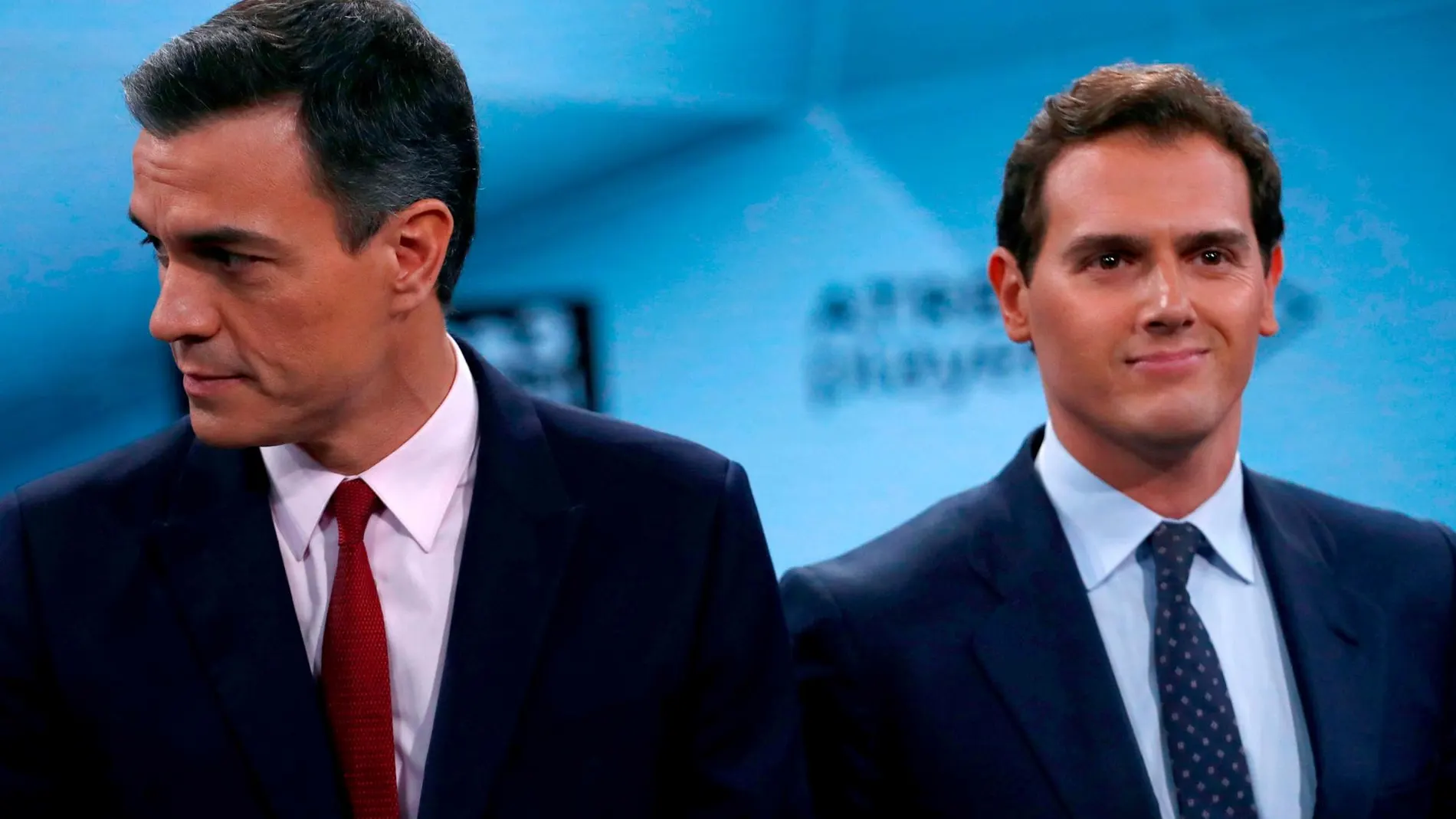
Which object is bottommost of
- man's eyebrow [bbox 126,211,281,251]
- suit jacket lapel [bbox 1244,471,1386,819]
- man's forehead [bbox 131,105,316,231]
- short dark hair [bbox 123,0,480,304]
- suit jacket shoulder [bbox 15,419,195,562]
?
suit jacket lapel [bbox 1244,471,1386,819]

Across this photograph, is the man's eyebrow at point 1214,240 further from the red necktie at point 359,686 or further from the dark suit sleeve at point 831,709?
the red necktie at point 359,686

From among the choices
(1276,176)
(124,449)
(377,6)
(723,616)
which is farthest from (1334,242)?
(124,449)

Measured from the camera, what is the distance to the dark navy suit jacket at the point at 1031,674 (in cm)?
178

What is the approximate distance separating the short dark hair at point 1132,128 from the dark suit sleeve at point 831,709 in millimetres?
542

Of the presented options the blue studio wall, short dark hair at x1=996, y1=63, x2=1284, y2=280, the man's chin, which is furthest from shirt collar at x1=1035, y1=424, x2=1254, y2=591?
the blue studio wall

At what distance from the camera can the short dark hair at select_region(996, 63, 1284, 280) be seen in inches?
74.5

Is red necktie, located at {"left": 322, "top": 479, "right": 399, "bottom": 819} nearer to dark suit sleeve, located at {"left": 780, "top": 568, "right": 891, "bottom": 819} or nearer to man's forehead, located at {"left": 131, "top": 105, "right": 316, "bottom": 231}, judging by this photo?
man's forehead, located at {"left": 131, "top": 105, "right": 316, "bottom": 231}

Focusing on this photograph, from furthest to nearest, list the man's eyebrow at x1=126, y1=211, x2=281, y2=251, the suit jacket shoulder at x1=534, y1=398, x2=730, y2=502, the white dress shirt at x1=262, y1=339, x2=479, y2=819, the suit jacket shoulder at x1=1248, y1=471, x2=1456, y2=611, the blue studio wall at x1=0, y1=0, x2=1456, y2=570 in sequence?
the blue studio wall at x1=0, y1=0, x2=1456, y2=570 → the suit jacket shoulder at x1=1248, y1=471, x2=1456, y2=611 → the suit jacket shoulder at x1=534, y1=398, x2=730, y2=502 → the white dress shirt at x1=262, y1=339, x2=479, y2=819 → the man's eyebrow at x1=126, y1=211, x2=281, y2=251

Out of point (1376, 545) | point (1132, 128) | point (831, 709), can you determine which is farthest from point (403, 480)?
point (1376, 545)

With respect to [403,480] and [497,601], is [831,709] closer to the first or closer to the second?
[497,601]

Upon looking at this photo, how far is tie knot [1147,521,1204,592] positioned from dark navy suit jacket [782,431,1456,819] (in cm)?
11

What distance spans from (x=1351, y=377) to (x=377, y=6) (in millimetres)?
2495

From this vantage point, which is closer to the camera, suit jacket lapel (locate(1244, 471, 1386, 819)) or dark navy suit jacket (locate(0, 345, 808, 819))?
dark navy suit jacket (locate(0, 345, 808, 819))

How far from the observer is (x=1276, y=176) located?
198cm
